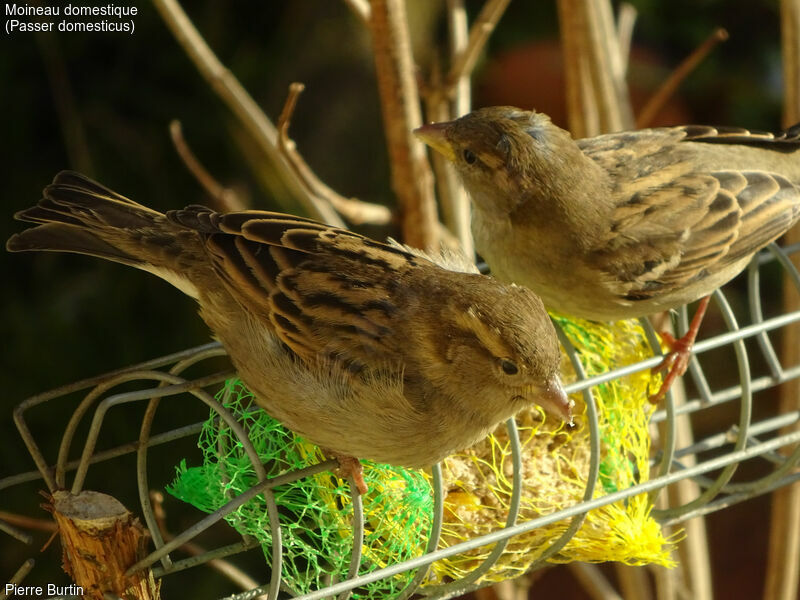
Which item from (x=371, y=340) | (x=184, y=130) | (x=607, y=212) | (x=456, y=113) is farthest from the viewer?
(x=184, y=130)

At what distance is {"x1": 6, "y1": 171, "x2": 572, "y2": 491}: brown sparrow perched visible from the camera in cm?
185

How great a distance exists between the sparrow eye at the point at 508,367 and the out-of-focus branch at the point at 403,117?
1.92 feet

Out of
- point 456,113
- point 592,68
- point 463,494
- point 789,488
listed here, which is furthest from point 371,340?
point 789,488

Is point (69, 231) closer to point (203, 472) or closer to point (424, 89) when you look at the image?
point (203, 472)

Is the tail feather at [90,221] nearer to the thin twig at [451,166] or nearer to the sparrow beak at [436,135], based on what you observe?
the sparrow beak at [436,135]

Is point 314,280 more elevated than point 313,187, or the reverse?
point 313,187

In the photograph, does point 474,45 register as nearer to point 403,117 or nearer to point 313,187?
point 403,117

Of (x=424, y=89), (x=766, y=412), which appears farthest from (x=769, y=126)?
(x=424, y=89)

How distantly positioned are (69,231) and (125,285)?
6.37 feet

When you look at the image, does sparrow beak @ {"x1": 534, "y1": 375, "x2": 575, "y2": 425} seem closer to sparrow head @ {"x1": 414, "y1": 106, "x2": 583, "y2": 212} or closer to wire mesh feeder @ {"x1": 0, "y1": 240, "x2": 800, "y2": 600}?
wire mesh feeder @ {"x1": 0, "y1": 240, "x2": 800, "y2": 600}

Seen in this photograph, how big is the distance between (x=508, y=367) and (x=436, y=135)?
728 mm

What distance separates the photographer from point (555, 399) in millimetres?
1829

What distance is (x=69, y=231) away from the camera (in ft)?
6.97

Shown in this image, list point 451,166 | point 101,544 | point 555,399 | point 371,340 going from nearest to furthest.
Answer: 1. point 101,544
2. point 555,399
3. point 371,340
4. point 451,166
